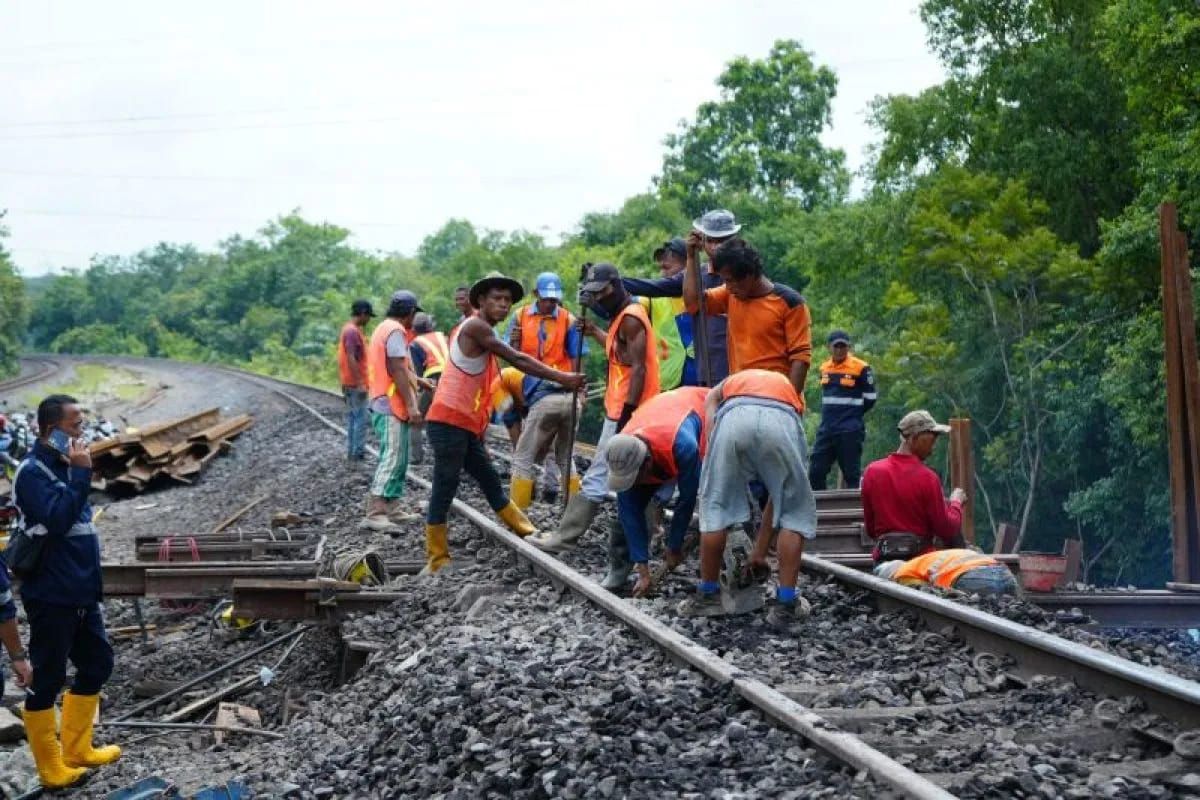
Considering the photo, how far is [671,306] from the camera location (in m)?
9.80

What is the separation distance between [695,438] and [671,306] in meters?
2.31

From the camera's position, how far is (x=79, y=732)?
7.36 m

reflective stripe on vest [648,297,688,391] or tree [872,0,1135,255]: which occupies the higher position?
tree [872,0,1135,255]

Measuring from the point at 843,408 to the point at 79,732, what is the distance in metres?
7.57

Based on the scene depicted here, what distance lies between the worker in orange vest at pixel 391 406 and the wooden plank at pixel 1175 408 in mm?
6250

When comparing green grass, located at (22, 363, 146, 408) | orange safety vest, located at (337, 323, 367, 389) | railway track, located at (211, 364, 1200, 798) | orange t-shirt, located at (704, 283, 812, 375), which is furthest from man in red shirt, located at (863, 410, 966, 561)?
green grass, located at (22, 363, 146, 408)

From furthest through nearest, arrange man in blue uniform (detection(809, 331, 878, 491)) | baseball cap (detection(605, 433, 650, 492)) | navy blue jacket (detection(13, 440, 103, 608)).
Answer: man in blue uniform (detection(809, 331, 878, 491))
baseball cap (detection(605, 433, 650, 492))
navy blue jacket (detection(13, 440, 103, 608))

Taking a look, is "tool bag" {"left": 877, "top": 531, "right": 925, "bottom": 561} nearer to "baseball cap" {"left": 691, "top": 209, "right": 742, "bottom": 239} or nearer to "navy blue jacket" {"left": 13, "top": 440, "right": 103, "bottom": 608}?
"baseball cap" {"left": 691, "top": 209, "right": 742, "bottom": 239}

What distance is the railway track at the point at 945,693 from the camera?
14.9 feet

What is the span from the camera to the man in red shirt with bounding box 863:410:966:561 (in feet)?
Result: 27.5

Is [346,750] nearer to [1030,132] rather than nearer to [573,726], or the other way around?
[573,726]

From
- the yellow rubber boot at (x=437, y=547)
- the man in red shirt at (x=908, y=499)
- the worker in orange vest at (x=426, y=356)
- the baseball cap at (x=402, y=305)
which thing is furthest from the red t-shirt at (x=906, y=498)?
the worker in orange vest at (x=426, y=356)

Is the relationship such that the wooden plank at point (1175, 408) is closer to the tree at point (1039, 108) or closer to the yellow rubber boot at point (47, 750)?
the yellow rubber boot at point (47, 750)

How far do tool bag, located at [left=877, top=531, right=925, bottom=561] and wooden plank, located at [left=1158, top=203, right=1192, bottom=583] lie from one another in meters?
4.26
